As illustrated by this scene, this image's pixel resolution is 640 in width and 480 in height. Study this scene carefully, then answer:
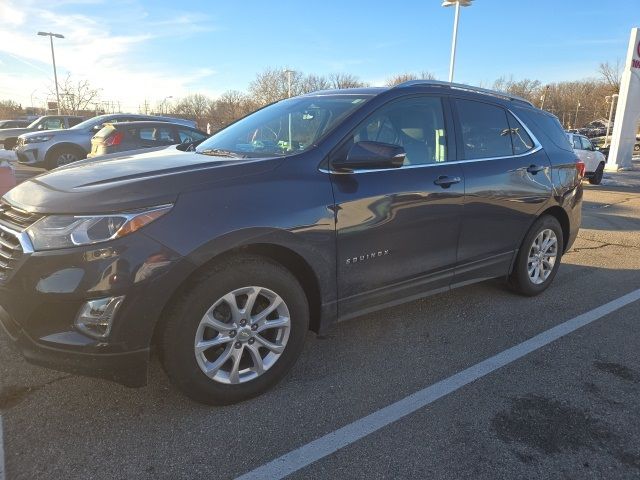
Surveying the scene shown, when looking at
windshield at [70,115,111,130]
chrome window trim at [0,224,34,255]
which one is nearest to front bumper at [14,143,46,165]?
windshield at [70,115,111,130]

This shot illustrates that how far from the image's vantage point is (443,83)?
→ 12.4ft

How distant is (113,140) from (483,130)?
25.5ft

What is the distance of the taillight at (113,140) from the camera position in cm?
941

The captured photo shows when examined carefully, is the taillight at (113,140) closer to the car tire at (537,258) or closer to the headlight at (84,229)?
the headlight at (84,229)

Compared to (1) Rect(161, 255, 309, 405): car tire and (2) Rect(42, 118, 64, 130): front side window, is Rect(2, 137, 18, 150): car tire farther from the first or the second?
(1) Rect(161, 255, 309, 405): car tire

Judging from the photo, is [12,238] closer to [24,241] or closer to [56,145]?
[24,241]

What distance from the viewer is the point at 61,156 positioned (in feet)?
42.4

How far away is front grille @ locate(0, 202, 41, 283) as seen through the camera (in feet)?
7.73

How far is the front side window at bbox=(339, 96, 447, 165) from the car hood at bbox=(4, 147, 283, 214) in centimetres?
83

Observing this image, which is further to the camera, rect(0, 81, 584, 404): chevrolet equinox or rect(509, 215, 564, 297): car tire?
rect(509, 215, 564, 297): car tire

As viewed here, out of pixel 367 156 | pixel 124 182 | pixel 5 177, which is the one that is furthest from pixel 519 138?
pixel 5 177

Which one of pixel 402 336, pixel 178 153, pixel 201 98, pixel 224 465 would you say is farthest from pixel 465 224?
pixel 201 98

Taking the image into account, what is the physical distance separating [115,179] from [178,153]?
2.91ft

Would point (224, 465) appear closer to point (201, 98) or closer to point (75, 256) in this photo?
point (75, 256)
